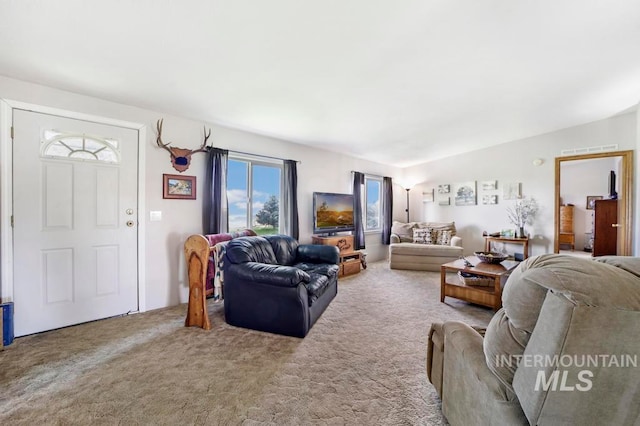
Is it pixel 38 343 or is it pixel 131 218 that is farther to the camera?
pixel 131 218

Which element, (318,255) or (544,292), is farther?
(318,255)

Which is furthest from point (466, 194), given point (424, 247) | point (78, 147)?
point (78, 147)

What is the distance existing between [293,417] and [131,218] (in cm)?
266

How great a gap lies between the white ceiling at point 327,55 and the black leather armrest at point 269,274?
5.79 feet

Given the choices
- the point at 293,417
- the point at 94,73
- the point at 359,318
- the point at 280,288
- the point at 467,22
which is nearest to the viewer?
the point at 293,417

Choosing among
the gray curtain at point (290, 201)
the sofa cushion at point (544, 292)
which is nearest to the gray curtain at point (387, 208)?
the gray curtain at point (290, 201)

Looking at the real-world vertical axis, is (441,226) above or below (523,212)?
below

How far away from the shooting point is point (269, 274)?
2.39 m

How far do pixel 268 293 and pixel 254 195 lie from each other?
79.2 inches

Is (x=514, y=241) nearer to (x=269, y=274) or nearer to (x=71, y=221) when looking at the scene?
(x=269, y=274)

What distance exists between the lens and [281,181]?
14.2 feet

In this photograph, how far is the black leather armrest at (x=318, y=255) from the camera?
3441 mm

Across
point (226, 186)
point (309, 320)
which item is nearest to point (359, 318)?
point (309, 320)

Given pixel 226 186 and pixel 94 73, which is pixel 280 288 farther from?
pixel 94 73
